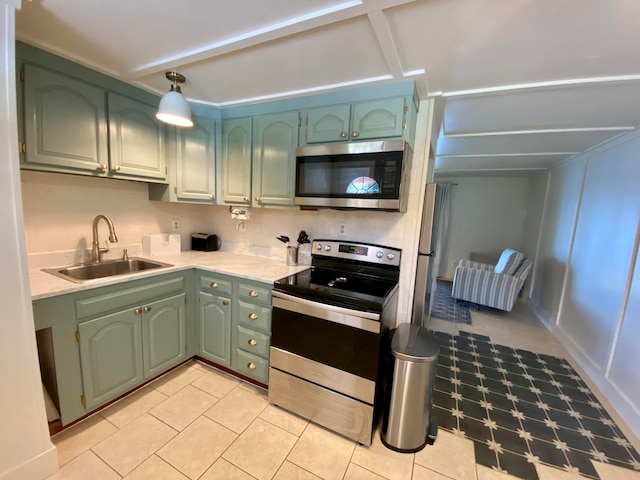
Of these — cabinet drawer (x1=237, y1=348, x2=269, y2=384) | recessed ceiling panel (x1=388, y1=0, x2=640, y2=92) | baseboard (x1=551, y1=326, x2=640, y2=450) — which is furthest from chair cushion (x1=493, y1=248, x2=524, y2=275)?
cabinet drawer (x1=237, y1=348, x2=269, y2=384)

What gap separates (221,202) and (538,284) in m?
4.81

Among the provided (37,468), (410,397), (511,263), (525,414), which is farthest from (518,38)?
(511,263)

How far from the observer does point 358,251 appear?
6.89 feet

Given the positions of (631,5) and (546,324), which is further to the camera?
(546,324)

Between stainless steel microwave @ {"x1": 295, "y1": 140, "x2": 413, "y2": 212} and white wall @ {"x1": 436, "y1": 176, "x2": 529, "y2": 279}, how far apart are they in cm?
444

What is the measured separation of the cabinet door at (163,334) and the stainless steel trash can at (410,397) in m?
1.62

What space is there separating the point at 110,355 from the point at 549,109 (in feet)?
11.4

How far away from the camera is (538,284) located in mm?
4156

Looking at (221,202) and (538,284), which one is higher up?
(221,202)

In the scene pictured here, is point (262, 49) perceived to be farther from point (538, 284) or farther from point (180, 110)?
point (538, 284)

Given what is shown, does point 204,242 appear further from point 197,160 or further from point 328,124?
point 328,124

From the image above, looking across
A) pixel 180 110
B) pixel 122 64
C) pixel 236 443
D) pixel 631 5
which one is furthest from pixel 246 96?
pixel 236 443

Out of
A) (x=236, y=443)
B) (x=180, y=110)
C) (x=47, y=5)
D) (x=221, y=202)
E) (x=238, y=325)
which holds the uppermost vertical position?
(x=47, y=5)

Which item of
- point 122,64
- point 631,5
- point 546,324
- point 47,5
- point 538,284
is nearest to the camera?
point 631,5
